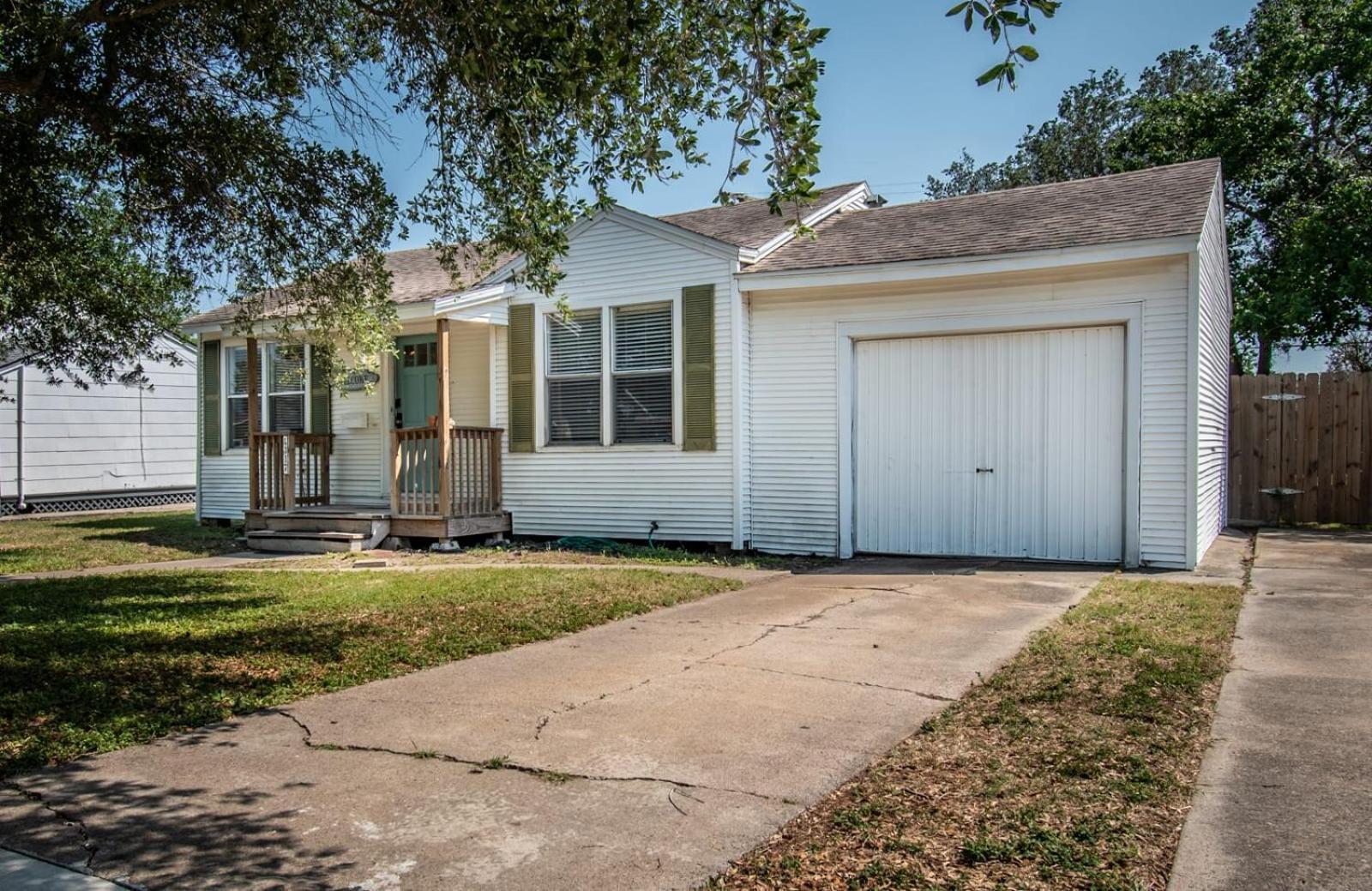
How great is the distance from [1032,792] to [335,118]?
7.06 m

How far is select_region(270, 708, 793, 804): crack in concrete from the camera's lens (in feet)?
11.8

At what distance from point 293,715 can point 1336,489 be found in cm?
1325

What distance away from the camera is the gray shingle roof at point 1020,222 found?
933 centimetres

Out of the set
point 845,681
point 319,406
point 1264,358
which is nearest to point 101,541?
point 319,406

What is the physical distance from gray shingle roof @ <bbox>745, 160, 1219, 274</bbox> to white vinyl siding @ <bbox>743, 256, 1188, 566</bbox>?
0.32 meters

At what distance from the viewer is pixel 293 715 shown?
4629 millimetres

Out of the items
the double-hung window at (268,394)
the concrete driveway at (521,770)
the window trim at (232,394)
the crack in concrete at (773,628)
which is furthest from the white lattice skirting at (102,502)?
the crack in concrete at (773,628)

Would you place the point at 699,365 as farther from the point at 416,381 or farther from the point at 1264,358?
the point at 1264,358

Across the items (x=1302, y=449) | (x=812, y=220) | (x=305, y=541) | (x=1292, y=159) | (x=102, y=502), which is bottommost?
(x=305, y=541)

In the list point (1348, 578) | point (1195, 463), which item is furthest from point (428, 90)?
point (1348, 578)

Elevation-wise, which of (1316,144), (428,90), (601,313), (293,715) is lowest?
(293,715)

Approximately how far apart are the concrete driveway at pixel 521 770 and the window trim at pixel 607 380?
5.22 metres

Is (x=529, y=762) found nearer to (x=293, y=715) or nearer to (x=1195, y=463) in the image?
(x=293, y=715)

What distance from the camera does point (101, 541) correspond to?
1292cm
